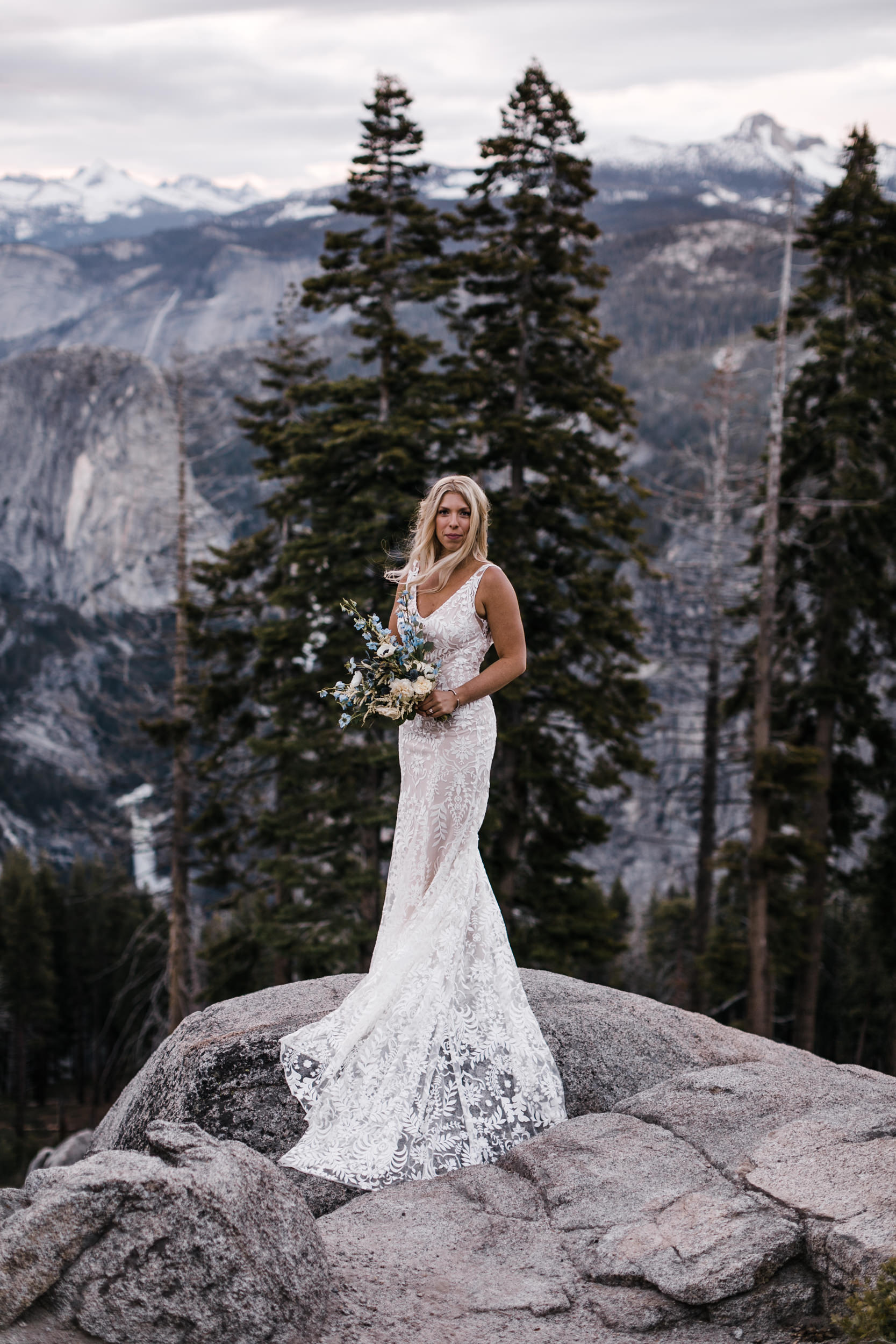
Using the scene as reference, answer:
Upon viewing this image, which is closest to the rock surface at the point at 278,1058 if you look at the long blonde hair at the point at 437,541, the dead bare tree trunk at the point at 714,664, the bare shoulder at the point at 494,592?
the bare shoulder at the point at 494,592

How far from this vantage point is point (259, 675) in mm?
17859

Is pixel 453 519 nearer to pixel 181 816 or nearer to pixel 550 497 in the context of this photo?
pixel 550 497

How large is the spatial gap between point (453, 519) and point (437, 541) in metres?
0.23

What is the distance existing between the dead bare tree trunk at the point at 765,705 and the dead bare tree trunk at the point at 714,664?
4.47 metres

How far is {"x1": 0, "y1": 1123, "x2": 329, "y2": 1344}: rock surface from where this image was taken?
3.15 m

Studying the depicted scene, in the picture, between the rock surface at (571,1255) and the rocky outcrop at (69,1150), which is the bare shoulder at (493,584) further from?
the rocky outcrop at (69,1150)

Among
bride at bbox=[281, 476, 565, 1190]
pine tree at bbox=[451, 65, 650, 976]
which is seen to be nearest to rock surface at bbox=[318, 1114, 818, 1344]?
bride at bbox=[281, 476, 565, 1190]

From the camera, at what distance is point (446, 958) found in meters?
5.37

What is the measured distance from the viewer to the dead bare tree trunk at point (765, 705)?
16.4 m

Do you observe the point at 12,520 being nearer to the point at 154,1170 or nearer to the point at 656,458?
the point at 656,458

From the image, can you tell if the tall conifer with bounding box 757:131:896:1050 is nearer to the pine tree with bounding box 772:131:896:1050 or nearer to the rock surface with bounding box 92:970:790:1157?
the pine tree with bounding box 772:131:896:1050

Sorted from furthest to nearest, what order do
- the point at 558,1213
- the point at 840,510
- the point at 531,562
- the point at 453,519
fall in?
the point at 840,510 < the point at 531,562 < the point at 453,519 < the point at 558,1213

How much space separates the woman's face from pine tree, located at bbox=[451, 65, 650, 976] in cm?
950

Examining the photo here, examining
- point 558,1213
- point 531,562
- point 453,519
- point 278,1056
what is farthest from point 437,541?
point 531,562
